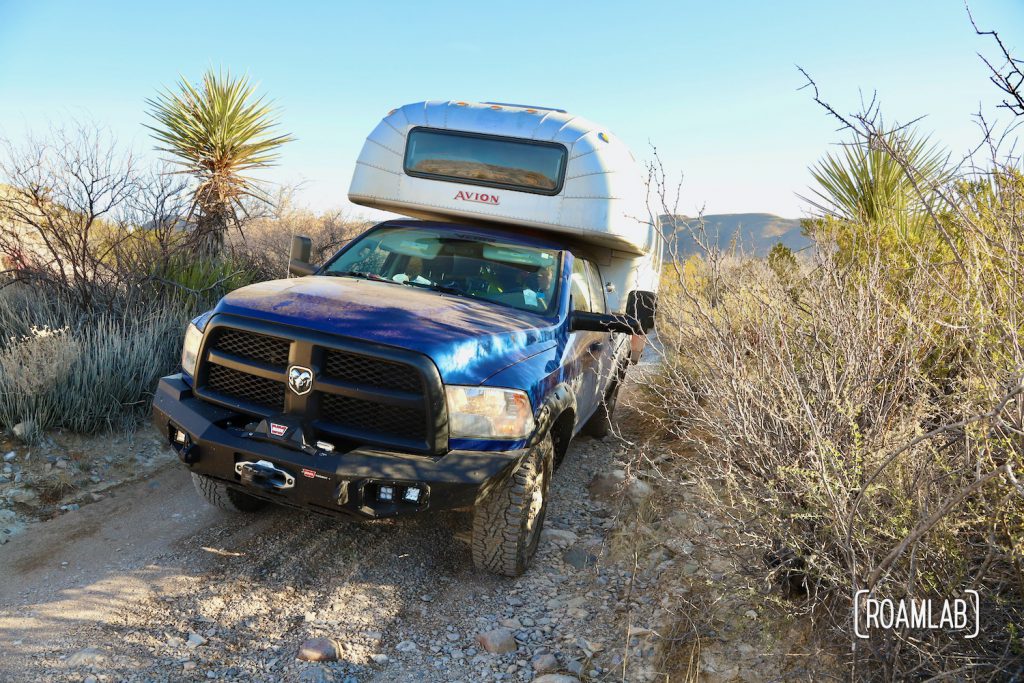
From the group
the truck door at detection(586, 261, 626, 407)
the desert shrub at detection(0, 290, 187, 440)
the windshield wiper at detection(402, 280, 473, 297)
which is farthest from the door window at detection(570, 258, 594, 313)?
the desert shrub at detection(0, 290, 187, 440)

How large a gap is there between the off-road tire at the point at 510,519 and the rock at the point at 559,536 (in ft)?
1.84

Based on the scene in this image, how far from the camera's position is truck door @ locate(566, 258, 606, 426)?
194 inches

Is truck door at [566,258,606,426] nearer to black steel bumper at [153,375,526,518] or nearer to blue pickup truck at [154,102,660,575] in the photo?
blue pickup truck at [154,102,660,575]

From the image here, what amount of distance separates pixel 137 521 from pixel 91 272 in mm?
4067

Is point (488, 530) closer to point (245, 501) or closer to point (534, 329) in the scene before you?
point (534, 329)

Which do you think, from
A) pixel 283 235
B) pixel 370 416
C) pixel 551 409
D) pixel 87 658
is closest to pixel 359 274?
pixel 370 416

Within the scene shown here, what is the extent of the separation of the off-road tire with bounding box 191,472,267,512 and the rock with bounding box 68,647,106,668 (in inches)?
51.1

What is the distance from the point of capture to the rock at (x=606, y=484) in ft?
Answer: 18.2

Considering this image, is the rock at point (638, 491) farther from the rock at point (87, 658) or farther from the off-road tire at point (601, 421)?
the rock at point (87, 658)

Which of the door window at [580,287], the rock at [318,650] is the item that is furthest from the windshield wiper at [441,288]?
the rock at [318,650]

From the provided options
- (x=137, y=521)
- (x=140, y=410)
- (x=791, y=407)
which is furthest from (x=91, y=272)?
(x=791, y=407)

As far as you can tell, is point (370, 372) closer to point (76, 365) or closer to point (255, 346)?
point (255, 346)

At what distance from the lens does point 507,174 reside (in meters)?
5.89

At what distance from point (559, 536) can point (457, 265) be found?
6.51 feet
